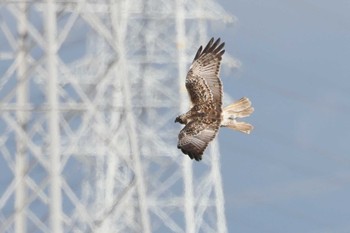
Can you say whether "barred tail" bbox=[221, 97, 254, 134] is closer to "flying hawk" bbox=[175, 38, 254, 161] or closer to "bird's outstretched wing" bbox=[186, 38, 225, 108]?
"flying hawk" bbox=[175, 38, 254, 161]

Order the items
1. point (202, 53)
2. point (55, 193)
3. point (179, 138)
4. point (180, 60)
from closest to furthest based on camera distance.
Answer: point (179, 138) → point (202, 53) → point (55, 193) → point (180, 60)

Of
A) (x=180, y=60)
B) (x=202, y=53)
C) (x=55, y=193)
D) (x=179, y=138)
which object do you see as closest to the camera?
(x=179, y=138)

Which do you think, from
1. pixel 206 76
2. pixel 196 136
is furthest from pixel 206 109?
pixel 206 76

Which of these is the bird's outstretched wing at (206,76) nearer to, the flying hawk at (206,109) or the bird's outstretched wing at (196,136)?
the flying hawk at (206,109)

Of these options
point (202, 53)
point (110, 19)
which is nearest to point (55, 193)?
point (110, 19)

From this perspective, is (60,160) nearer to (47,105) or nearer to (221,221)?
(47,105)

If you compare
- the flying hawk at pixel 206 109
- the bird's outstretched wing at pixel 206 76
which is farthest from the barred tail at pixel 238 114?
the bird's outstretched wing at pixel 206 76
